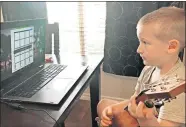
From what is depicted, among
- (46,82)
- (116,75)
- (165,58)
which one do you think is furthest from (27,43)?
(116,75)

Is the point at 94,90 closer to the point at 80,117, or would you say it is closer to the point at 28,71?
the point at 80,117

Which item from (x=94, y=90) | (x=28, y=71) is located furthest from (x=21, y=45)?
(x=94, y=90)

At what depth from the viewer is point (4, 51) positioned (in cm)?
57

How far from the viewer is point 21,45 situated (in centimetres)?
66

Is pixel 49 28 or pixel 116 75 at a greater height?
pixel 49 28

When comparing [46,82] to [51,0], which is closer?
[51,0]

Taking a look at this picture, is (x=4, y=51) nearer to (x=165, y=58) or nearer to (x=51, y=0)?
(x=51, y=0)

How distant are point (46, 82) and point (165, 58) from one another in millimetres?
425

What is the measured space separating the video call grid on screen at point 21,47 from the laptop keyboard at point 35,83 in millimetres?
55

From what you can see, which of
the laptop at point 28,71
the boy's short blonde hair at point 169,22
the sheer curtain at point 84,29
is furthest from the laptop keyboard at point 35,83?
the boy's short blonde hair at point 169,22

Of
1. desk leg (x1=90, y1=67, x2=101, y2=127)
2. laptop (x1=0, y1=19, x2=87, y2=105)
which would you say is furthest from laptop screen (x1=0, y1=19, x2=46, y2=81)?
desk leg (x1=90, y1=67, x2=101, y2=127)

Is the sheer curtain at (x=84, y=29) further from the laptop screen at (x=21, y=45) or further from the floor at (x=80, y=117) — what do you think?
the floor at (x=80, y=117)

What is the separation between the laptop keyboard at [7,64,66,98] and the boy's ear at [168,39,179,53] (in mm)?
405

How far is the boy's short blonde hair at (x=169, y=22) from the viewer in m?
0.42
